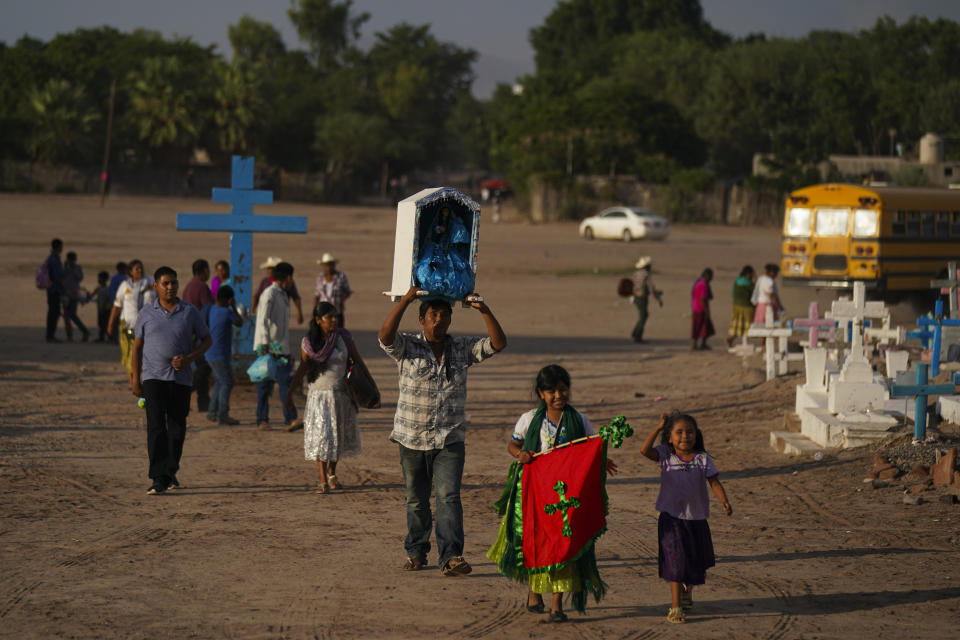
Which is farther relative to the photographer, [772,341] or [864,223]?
[864,223]

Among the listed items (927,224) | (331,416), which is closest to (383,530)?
(331,416)

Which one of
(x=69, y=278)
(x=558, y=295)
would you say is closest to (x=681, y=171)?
(x=558, y=295)

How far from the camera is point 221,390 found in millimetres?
13008

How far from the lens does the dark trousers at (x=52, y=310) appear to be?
792 inches

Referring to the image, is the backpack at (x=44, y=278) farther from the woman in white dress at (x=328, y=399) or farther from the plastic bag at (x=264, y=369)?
the woman in white dress at (x=328, y=399)

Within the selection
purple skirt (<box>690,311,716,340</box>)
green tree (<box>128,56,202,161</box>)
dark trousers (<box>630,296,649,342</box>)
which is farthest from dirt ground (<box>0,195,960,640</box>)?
→ green tree (<box>128,56,202,161</box>)

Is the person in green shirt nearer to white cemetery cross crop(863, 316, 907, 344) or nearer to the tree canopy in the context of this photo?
white cemetery cross crop(863, 316, 907, 344)

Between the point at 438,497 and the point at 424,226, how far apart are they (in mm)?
1644

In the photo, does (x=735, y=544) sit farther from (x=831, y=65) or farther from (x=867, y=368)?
(x=831, y=65)

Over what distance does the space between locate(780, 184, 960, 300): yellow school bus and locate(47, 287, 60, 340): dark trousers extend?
16.3 metres

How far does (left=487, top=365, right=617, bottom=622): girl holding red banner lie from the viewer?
6.30 meters

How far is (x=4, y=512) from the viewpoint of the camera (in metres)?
8.82

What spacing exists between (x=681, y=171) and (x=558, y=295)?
34.6 meters

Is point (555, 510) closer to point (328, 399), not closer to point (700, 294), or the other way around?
point (328, 399)
